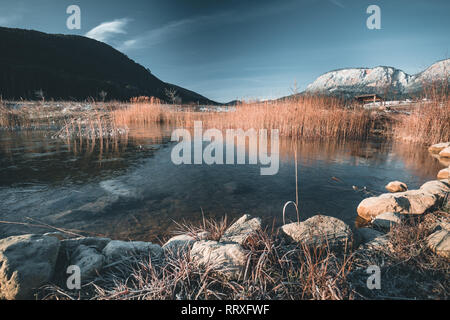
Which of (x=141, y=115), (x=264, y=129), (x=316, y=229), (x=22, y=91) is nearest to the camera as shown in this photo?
(x=316, y=229)

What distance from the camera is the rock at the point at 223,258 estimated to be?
133cm

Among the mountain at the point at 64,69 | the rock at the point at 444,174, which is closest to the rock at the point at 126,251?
the rock at the point at 444,174

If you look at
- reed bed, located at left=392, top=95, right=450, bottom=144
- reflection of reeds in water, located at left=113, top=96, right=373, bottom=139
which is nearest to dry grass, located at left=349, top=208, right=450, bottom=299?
reflection of reeds in water, located at left=113, top=96, right=373, bottom=139

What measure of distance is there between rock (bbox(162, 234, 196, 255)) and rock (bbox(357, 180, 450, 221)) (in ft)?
7.46

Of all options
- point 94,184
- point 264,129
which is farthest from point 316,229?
point 264,129

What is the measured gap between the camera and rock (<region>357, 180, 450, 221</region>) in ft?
8.03

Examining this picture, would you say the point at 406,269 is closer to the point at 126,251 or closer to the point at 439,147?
the point at 126,251

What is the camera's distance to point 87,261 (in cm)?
139

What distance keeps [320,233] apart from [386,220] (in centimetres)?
99

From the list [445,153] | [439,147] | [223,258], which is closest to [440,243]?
[223,258]

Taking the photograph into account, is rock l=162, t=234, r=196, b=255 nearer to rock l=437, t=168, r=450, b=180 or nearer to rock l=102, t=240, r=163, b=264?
rock l=102, t=240, r=163, b=264
